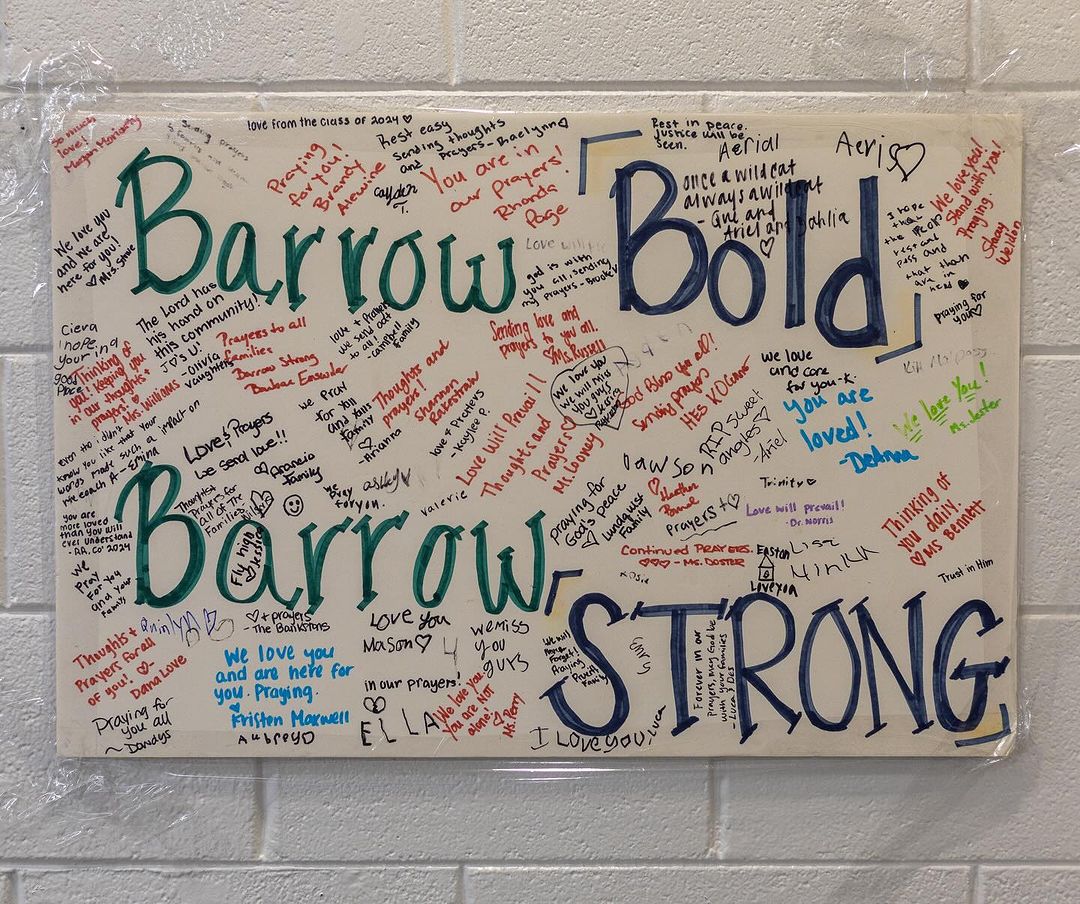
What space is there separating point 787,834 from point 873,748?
0.56 ft

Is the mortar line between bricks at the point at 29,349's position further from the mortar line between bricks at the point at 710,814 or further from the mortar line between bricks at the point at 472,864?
the mortar line between bricks at the point at 710,814

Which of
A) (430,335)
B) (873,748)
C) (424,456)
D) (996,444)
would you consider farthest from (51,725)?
(996,444)

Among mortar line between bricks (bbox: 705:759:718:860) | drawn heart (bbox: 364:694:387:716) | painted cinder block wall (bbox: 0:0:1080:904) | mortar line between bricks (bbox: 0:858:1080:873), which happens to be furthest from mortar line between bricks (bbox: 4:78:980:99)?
mortar line between bricks (bbox: 0:858:1080:873)

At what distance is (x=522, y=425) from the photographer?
1.14 meters

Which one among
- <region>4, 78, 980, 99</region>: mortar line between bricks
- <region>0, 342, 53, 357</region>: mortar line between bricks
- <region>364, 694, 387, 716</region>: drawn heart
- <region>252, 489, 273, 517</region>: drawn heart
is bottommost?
<region>364, 694, 387, 716</region>: drawn heart

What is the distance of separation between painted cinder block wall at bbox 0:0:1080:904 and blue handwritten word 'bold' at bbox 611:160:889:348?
0.13 meters

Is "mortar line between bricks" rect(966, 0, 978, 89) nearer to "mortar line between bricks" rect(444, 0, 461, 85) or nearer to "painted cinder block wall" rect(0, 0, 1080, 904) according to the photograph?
"painted cinder block wall" rect(0, 0, 1080, 904)

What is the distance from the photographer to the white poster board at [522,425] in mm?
1131

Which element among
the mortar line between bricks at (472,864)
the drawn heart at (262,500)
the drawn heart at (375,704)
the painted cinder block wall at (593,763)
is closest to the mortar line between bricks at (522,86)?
the painted cinder block wall at (593,763)

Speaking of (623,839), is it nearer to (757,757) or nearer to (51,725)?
(757,757)

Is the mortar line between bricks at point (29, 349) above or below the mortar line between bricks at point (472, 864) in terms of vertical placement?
above

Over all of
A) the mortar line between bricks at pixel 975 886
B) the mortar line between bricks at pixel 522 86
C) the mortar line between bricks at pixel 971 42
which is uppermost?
the mortar line between bricks at pixel 971 42

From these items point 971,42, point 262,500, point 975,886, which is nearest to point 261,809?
point 262,500

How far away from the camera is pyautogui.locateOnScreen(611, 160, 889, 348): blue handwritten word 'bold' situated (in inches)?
44.5
